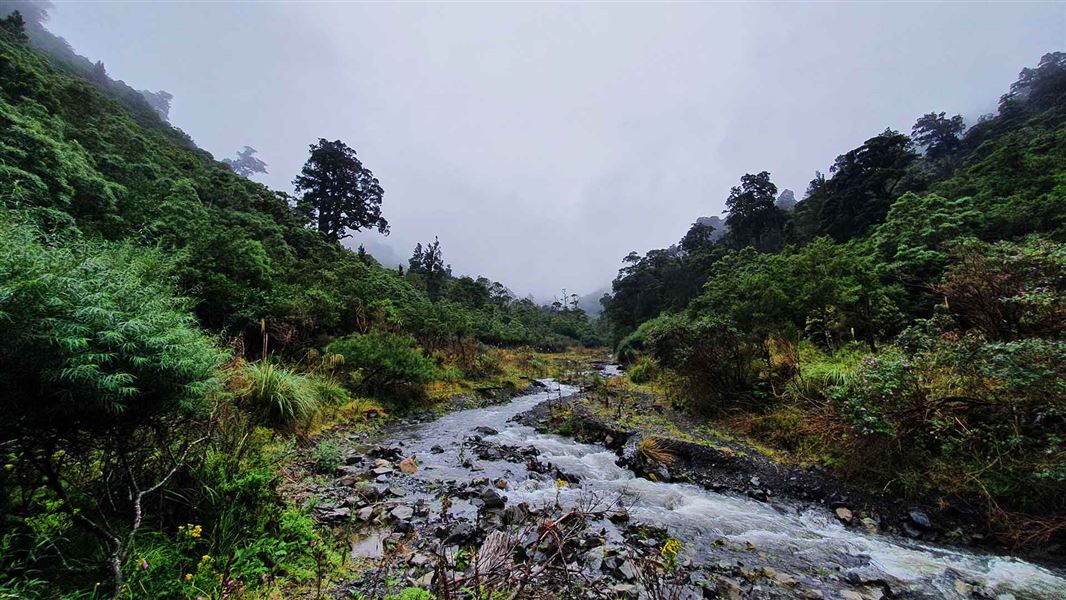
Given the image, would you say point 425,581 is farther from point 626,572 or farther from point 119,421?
point 119,421

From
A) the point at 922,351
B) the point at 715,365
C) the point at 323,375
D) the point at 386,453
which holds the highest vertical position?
the point at 922,351

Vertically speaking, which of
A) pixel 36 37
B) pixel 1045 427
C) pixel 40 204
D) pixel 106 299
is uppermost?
pixel 36 37

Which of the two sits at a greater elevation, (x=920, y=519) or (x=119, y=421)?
(x=119, y=421)

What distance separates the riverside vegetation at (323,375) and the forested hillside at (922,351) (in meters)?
0.05

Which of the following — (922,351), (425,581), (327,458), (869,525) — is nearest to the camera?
(425,581)

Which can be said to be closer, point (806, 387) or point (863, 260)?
point (806, 387)

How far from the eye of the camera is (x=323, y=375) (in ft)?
33.7

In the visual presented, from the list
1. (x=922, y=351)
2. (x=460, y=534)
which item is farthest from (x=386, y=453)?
(x=922, y=351)

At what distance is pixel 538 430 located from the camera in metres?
10.1

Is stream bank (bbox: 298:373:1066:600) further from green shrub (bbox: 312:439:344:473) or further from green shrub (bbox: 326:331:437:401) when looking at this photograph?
green shrub (bbox: 326:331:437:401)

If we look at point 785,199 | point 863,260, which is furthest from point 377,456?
point 785,199

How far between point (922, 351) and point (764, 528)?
14.0 feet

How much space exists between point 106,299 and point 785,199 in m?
130

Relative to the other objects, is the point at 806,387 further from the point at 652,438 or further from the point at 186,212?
the point at 186,212
